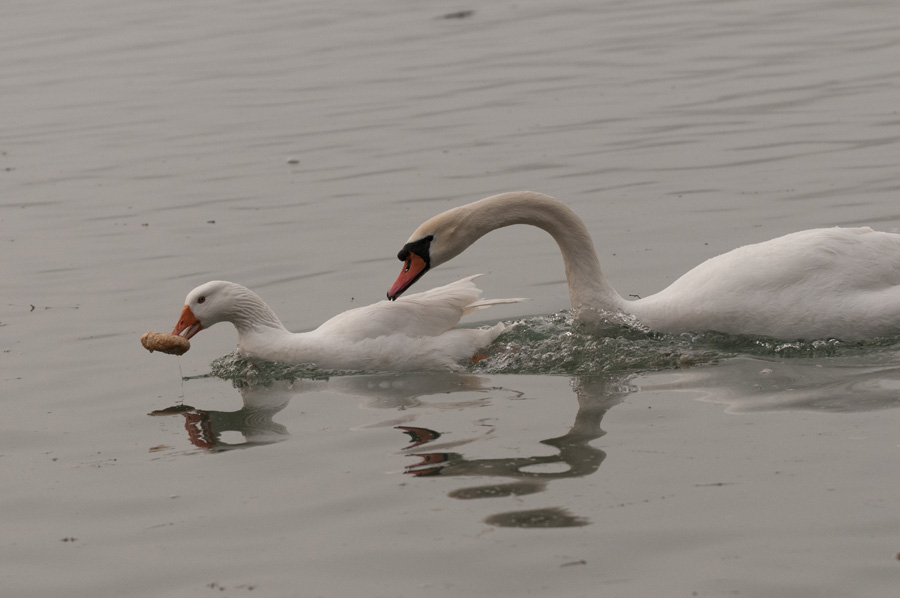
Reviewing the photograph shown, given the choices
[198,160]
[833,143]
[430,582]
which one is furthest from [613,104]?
[430,582]

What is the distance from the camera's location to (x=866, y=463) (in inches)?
238

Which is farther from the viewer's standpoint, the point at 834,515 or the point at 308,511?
the point at 308,511

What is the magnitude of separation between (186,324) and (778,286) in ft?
12.9

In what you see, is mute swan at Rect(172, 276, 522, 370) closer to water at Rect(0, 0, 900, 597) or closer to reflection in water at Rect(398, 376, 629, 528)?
water at Rect(0, 0, 900, 597)

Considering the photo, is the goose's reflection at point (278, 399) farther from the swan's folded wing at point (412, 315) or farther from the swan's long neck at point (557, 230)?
the swan's long neck at point (557, 230)

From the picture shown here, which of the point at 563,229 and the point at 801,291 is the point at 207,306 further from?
the point at 801,291

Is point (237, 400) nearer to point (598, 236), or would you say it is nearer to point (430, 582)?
point (430, 582)

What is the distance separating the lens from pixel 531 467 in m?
6.50

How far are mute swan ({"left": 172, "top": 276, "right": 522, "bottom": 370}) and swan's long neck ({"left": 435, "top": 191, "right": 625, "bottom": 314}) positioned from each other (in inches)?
18.4

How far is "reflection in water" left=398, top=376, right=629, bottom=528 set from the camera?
19.2 feet

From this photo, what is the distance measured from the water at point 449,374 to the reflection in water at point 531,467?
0.07 feet

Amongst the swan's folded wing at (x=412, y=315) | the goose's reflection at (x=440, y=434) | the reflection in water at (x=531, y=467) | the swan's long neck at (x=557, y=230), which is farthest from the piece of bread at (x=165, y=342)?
the reflection in water at (x=531, y=467)

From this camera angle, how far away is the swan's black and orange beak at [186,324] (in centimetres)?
913

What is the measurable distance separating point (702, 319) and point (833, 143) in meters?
6.29
